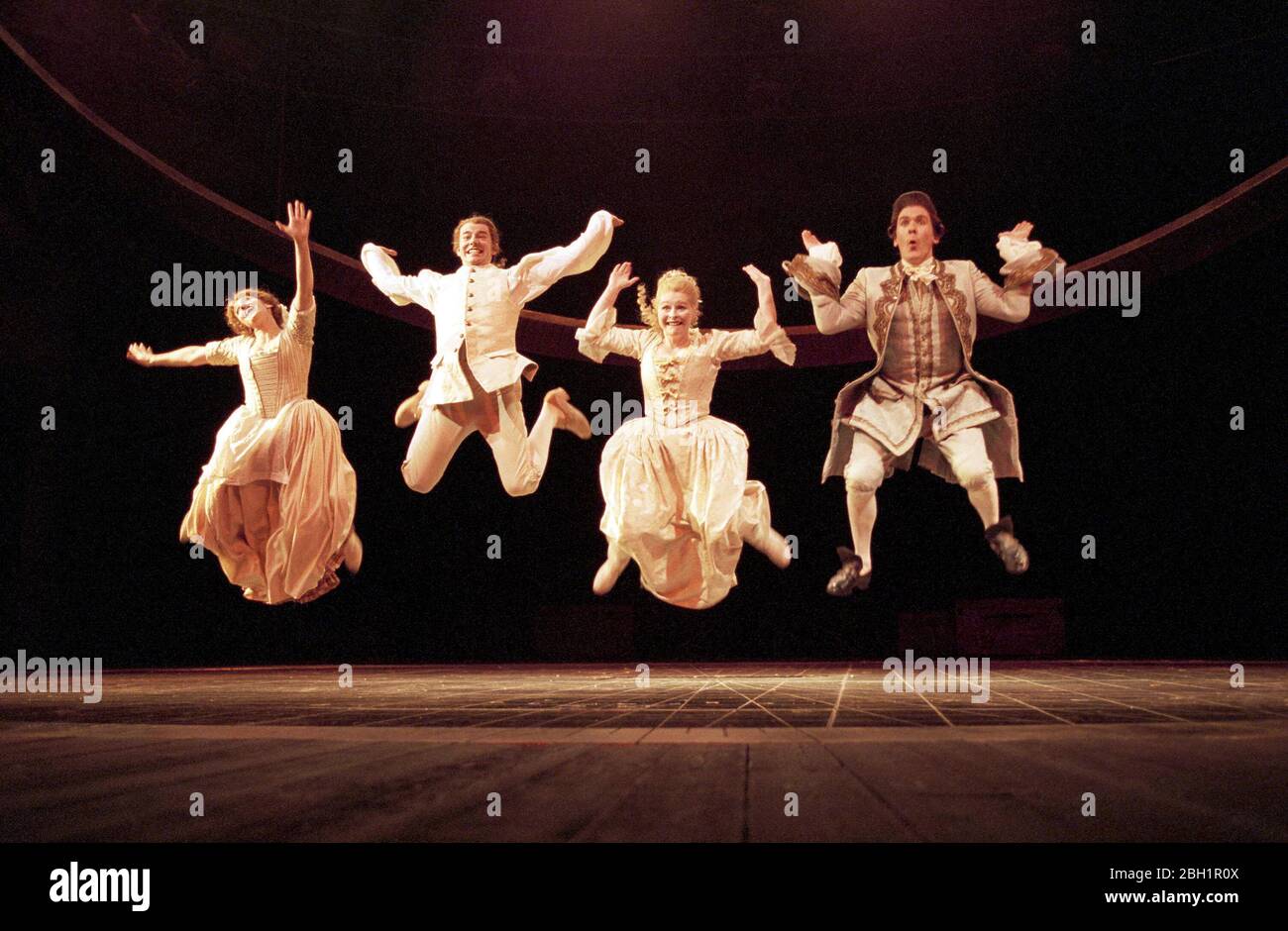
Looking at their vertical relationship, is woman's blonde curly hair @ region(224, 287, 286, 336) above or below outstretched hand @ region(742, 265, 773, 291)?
above

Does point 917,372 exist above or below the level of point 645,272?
below

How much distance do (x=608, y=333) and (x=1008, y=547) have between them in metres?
2.11

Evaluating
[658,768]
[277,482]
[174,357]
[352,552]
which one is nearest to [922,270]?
[658,768]

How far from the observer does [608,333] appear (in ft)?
15.3

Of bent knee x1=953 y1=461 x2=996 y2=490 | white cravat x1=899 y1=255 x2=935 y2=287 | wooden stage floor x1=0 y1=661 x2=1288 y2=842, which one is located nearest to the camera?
wooden stage floor x1=0 y1=661 x2=1288 y2=842

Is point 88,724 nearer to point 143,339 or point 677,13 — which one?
point 143,339

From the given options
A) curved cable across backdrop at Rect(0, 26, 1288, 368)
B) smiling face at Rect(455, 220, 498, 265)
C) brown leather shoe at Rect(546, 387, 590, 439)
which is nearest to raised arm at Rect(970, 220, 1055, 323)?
curved cable across backdrop at Rect(0, 26, 1288, 368)

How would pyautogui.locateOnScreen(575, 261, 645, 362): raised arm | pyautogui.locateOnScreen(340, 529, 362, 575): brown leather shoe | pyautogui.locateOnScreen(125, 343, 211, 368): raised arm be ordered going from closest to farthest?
pyautogui.locateOnScreen(575, 261, 645, 362): raised arm → pyautogui.locateOnScreen(340, 529, 362, 575): brown leather shoe → pyautogui.locateOnScreen(125, 343, 211, 368): raised arm

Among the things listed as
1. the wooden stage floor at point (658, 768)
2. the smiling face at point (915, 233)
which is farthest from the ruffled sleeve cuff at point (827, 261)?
the wooden stage floor at point (658, 768)

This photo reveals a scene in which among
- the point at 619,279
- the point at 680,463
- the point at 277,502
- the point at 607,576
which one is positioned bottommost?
the point at 607,576

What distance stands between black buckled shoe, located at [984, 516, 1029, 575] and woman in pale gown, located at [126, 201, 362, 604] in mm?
3130

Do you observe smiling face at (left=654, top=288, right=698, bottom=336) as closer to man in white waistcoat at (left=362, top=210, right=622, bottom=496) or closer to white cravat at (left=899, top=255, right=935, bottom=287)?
man in white waistcoat at (left=362, top=210, right=622, bottom=496)

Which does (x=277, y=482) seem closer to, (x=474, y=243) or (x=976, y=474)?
(x=474, y=243)

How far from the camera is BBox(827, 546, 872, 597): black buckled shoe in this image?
4008mm
